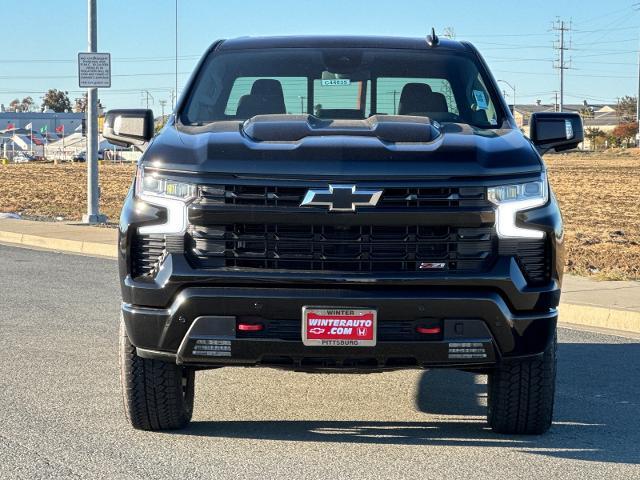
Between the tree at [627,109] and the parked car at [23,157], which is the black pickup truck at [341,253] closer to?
the parked car at [23,157]

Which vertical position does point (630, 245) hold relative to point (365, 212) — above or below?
below

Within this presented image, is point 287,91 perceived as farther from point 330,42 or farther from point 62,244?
point 62,244

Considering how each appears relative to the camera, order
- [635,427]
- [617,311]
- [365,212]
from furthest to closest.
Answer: [617,311] < [635,427] < [365,212]

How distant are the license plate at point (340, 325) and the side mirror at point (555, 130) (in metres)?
1.87

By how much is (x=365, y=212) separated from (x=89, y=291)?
292 inches

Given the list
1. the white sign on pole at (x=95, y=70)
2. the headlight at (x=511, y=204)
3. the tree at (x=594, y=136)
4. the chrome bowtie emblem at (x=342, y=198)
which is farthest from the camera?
the tree at (x=594, y=136)

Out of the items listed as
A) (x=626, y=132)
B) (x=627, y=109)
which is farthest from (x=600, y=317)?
(x=627, y=109)

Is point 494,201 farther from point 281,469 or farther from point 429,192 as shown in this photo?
point 281,469

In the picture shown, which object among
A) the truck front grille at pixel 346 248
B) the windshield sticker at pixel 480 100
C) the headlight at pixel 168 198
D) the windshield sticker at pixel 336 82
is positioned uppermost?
the windshield sticker at pixel 336 82

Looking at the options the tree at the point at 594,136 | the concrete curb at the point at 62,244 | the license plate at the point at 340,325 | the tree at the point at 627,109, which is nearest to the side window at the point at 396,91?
the license plate at the point at 340,325

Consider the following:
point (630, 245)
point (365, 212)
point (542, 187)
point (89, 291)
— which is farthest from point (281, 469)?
point (630, 245)

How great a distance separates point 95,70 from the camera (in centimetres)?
2012

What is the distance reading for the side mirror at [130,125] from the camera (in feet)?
22.6

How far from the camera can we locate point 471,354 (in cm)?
552
